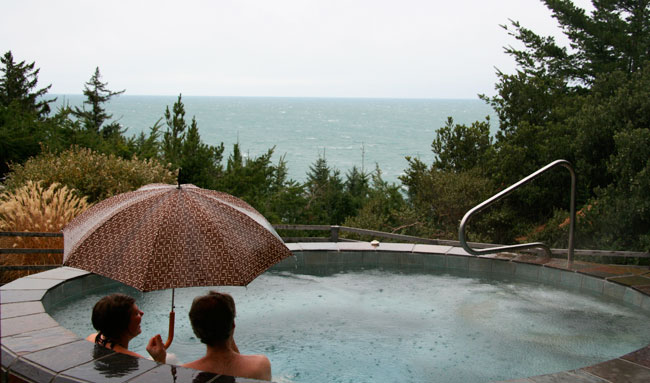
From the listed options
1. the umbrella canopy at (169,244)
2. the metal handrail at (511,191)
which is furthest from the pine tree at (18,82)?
the umbrella canopy at (169,244)

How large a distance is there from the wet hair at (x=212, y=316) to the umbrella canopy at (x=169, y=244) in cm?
9

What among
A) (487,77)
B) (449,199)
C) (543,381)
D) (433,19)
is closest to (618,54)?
(487,77)

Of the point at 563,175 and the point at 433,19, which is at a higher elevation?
the point at 433,19

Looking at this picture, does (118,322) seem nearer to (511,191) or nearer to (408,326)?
(408,326)

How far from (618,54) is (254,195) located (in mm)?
11613

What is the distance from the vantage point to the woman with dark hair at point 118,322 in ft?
10.2

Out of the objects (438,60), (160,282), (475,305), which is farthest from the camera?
(438,60)

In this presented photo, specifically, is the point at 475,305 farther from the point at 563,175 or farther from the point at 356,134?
the point at 356,134

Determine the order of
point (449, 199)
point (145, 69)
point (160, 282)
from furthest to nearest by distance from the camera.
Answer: point (145, 69), point (449, 199), point (160, 282)

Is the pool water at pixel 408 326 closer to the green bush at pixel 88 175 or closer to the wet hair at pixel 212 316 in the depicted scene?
the wet hair at pixel 212 316

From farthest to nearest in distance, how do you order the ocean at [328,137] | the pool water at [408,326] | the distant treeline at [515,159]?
the ocean at [328,137] → the distant treeline at [515,159] → the pool water at [408,326]

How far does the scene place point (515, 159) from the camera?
12.8 metres

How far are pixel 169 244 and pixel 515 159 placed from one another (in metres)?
11.1

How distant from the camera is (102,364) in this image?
3176mm
